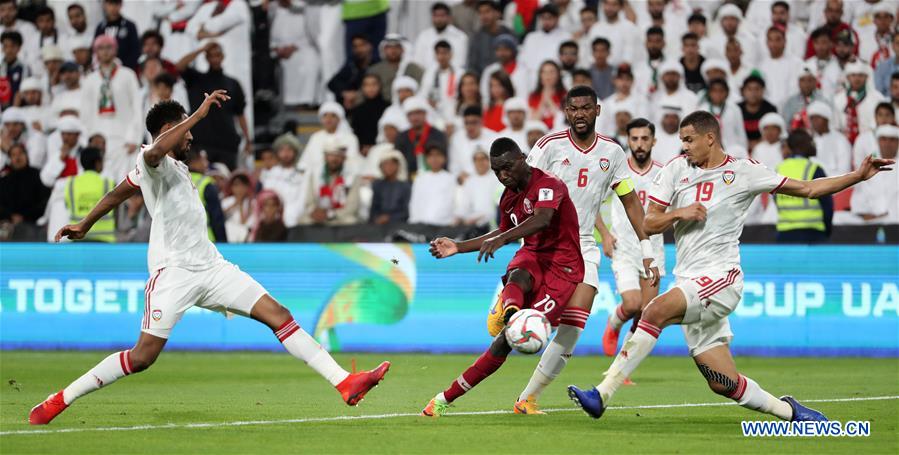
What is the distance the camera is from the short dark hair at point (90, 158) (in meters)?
19.2

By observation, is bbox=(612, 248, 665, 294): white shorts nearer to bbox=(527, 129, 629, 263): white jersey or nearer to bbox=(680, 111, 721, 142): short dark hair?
bbox=(527, 129, 629, 263): white jersey

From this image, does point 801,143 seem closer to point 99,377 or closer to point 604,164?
point 604,164

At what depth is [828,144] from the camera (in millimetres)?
19500

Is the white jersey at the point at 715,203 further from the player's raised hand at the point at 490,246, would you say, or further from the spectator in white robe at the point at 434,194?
the spectator in white robe at the point at 434,194

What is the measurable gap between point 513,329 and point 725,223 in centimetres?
167

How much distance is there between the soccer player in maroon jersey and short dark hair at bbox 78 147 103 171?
1025 cm

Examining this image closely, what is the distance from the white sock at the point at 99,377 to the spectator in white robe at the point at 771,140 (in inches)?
468

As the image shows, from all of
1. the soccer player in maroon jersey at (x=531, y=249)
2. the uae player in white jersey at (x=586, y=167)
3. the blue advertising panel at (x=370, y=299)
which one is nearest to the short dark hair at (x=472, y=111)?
the blue advertising panel at (x=370, y=299)

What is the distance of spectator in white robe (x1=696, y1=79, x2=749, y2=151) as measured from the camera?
1992 cm

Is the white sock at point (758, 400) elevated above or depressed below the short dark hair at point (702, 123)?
below

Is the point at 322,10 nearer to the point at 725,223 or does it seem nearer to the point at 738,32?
the point at 738,32

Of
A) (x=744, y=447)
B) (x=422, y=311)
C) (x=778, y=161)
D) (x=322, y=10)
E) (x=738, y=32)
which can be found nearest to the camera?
(x=744, y=447)

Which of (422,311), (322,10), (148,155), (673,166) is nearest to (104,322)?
(422,311)

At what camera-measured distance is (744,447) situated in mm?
8766
